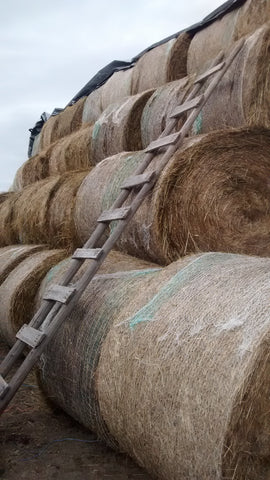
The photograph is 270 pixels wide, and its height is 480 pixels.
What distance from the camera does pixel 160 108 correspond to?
532 centimetres

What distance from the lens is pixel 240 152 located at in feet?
13.0

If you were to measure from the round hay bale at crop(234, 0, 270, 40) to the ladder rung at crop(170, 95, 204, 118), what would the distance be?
715 millimetres

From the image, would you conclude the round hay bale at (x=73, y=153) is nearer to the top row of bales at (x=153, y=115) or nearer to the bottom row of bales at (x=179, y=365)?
the top row of bales at (x=153, y=115)

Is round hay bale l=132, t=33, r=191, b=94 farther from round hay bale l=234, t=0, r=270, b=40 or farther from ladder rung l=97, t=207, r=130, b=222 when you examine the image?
ladder rung l=97, t=207, r=130, b=222

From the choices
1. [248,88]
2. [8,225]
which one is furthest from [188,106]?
[8,225]

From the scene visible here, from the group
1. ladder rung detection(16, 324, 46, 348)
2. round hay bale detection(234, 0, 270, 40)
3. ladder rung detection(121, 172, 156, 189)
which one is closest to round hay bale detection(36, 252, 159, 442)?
ladder rung detection(16, 324, 46, 348)

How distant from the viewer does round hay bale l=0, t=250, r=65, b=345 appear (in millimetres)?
5168

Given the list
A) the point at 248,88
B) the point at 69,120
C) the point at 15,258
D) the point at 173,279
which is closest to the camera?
the point at 173,279

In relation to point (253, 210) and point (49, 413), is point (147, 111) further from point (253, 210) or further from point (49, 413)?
point (49, 413)

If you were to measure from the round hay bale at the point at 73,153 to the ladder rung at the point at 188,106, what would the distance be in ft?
6.80

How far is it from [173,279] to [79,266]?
3.79ft

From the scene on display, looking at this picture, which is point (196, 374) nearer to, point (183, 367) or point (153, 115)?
point (183, 367)

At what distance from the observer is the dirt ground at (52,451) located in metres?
3.30

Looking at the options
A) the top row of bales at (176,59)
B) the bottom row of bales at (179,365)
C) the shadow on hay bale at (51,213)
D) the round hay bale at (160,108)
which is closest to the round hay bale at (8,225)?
the shadow on hay bale at (51,213)
